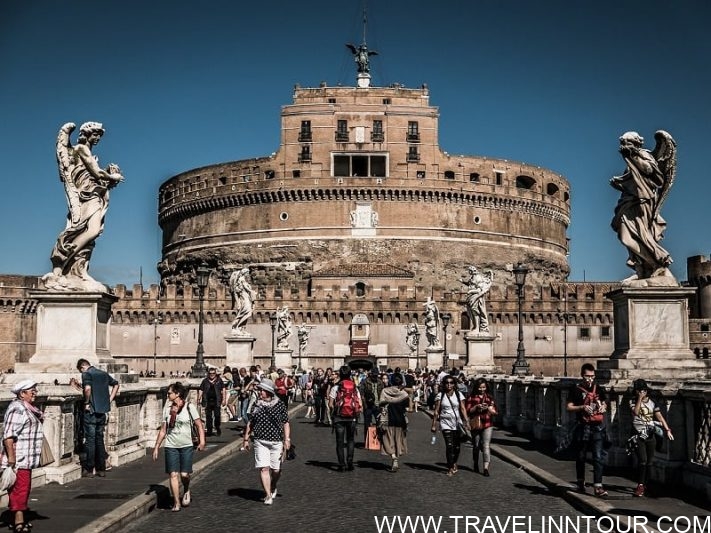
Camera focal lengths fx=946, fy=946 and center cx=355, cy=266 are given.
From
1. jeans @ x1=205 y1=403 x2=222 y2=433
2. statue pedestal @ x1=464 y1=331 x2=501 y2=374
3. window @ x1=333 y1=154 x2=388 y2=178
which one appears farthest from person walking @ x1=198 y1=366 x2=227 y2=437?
window @ x1=333 y1=154 x2=388 y2=178

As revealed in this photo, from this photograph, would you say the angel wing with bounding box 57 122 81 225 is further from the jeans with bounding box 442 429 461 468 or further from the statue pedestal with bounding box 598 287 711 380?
the statue pedestal with bounding box 598 287 711 380

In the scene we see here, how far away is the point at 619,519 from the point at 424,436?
439 inches

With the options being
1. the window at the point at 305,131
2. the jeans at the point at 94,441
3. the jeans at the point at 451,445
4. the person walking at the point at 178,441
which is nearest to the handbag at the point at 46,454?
the jeans at the point at 94,441

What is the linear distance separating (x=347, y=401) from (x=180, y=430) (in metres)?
3.81

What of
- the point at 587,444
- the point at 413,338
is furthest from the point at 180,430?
the point at 413,338

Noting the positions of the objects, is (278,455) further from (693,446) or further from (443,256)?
(443,256)

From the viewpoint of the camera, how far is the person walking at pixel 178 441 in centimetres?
895

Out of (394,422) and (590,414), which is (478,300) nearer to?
(394,422)

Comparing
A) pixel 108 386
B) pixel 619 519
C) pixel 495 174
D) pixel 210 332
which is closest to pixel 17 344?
pixel 210 332

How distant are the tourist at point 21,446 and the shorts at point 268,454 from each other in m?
2.42

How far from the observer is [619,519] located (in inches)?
316

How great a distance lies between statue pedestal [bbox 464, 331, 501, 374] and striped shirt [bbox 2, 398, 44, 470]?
21218 millimetres

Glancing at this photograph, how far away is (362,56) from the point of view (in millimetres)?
87375

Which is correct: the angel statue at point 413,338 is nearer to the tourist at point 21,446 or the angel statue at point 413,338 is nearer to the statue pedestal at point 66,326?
the statue pedestal at point 66,326
